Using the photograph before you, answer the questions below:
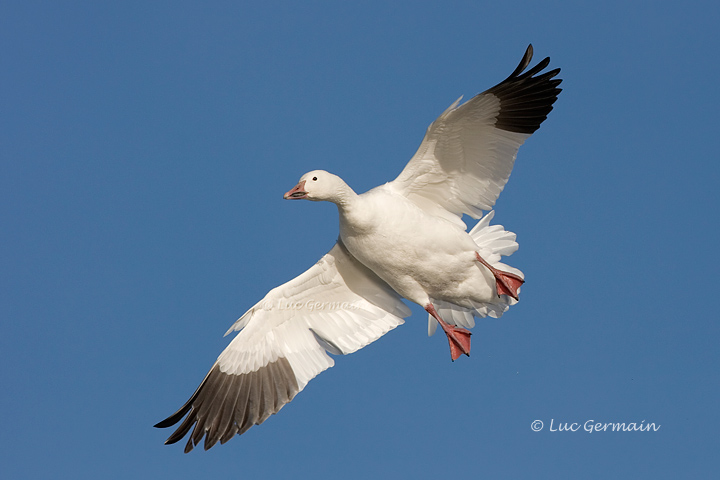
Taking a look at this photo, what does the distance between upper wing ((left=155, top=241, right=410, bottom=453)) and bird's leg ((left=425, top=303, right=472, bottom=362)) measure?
57 cm

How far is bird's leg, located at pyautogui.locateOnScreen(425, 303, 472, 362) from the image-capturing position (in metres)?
7.94

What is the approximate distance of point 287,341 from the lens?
8.12m

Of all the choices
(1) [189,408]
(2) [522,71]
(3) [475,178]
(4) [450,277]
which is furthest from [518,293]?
(1) [189,408]

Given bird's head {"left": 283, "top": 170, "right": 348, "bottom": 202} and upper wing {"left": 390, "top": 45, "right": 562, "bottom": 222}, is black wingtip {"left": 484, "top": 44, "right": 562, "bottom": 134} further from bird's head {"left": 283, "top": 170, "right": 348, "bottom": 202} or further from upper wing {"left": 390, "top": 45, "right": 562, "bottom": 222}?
bird's head {"left": 283, "top": 170, "right": 348, "bottom": 202}

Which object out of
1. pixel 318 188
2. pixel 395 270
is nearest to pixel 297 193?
pixel 318 188

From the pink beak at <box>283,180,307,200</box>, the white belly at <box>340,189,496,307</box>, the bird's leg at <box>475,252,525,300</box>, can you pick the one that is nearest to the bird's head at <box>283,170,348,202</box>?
the pink beak at <box>283,180,307,200</box>

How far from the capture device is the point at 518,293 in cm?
776

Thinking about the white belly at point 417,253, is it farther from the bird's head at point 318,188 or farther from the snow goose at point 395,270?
the bird's head at point 318,188

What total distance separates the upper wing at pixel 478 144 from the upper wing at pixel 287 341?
116 cm

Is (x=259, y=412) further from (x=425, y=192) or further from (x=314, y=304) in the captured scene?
(x=425, y=192)

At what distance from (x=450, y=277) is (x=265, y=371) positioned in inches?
89.5

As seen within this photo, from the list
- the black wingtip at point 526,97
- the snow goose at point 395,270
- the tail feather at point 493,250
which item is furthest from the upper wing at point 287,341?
the black wingtip at point 526,97

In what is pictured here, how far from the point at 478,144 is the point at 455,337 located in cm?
213

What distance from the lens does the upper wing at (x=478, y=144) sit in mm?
7102
